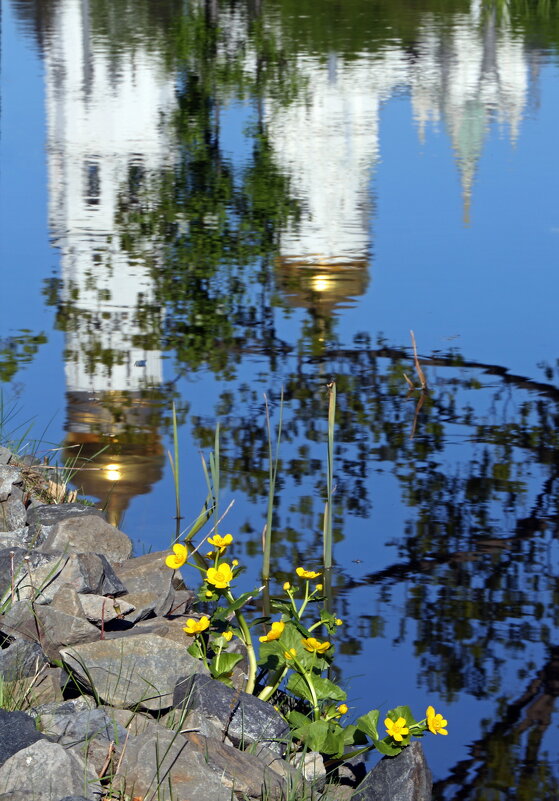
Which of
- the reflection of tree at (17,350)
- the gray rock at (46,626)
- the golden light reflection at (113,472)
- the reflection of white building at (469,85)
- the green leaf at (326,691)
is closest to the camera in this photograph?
the green leaf at (326,691)

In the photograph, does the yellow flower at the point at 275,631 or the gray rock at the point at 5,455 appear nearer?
the yellow flower at the point at 275,631

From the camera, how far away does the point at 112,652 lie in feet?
15.3

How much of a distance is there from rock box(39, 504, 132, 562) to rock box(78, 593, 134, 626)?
1.68ft

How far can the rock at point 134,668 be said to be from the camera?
453 cm

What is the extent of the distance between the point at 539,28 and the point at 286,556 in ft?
87.9

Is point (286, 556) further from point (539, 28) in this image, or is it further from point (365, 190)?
point (539, 28)

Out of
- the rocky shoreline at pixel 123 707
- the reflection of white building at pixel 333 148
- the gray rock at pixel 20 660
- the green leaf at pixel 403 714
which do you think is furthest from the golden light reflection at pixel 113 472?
the reflection of white building at pixel 333 148

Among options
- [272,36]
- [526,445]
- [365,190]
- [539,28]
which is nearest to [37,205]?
[365,190]

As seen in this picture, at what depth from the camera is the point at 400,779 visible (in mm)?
4285

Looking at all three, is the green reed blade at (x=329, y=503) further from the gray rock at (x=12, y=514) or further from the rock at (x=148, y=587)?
the gray rock at (x=12, y=514)

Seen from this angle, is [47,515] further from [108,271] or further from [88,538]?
[108,271]

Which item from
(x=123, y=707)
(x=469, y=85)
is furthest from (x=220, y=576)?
(x=469, y=85)

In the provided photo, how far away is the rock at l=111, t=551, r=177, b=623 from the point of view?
17.4 ft

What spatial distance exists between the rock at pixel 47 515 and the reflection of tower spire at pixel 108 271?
1.41 feet
